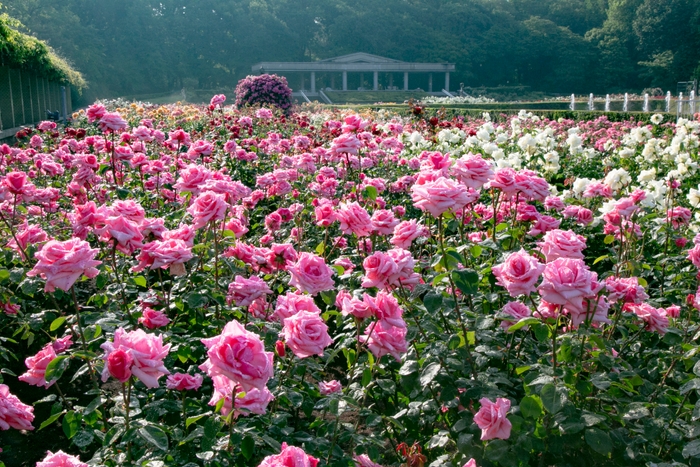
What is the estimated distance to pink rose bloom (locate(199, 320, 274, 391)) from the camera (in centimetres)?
Answer: 111

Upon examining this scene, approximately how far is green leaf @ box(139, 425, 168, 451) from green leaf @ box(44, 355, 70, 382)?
0.28 m

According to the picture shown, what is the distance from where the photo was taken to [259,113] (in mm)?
6680

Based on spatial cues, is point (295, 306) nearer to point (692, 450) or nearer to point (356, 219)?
point (356, 219)

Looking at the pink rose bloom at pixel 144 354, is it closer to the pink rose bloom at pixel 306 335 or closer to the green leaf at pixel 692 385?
the pink rose bloom at pixel 306 335

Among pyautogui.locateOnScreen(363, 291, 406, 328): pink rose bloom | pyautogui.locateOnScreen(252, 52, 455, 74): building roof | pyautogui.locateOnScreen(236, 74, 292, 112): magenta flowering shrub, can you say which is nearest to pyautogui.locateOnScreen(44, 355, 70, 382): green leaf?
pyautogui.locateOnScreen(363, 291, 406, 328): pink rose bloom

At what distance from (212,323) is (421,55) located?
181 feet

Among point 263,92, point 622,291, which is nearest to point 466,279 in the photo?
point 622,291

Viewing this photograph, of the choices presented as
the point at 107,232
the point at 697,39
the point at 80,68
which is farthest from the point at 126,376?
the point at 697,39

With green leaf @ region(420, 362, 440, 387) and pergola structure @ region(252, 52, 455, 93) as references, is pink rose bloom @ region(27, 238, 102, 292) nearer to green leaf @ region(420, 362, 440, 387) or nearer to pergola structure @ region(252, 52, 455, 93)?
green leaf @ region(420, 362, 440, 387)

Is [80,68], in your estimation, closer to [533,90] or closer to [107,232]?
[533,90]

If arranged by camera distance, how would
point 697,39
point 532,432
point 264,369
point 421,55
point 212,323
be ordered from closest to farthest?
1. point 264,369
2. point 532,432
3. point 212,323
4. point 697,39
5. point 421,55

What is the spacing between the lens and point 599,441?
144cm

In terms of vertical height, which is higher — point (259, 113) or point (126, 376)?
point (259, 113)

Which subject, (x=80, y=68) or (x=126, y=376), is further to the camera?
(x=80, y=68)
